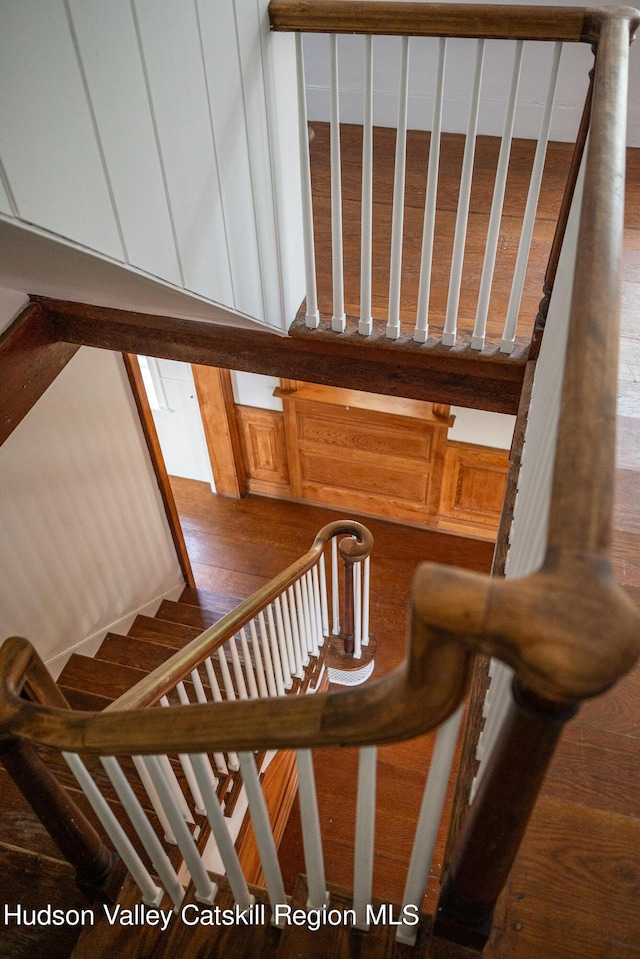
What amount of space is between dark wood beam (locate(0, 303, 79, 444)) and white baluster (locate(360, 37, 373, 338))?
1277 millimetres

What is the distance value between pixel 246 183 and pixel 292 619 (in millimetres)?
1954

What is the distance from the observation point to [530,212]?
1853 millimetres

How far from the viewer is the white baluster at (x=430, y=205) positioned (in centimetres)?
175

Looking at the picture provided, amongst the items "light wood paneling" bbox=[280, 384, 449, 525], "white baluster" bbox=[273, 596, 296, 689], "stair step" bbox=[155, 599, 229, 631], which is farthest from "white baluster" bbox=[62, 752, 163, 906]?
"light wood paneling" bbox=[280, 384, 449, 525]

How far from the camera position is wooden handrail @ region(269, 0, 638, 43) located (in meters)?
1.51

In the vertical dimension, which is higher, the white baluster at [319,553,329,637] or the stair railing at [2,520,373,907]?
the stair railing at [2,520,373,907]

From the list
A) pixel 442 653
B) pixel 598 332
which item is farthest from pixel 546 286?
pixel 442 653

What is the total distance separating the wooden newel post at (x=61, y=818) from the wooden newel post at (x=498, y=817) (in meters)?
0.76

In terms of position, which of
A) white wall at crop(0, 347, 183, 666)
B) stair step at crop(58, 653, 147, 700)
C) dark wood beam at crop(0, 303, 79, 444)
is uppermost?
dark wood beam at crop(0, 303, 79, 444)

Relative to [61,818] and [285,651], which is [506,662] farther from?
[285,651]

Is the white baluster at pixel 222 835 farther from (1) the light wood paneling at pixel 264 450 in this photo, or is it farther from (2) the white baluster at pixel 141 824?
(1) the light wood paneling at pixel 264 450

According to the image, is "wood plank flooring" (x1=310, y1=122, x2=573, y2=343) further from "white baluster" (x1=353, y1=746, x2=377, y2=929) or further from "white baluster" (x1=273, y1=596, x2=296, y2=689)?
"white baluster" (x1=353, y1=746, x2=377, y2=929)

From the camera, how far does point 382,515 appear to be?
18.4ft

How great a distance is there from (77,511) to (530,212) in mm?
2757
